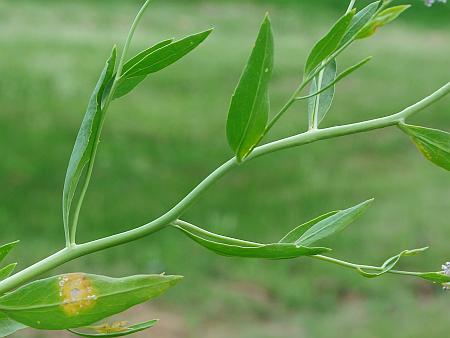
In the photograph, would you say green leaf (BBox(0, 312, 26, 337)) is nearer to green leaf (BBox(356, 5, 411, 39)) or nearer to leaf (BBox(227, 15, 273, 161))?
leaf (BBox(227, 15, 273, 161))

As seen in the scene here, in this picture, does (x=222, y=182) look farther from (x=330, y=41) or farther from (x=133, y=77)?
(x=330, y=41)

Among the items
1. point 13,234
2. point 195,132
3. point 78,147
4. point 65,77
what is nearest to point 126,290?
point 78,147

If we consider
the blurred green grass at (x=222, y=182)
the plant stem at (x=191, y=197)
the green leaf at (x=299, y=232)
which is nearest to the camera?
the plant stem at (x=191, y=197)

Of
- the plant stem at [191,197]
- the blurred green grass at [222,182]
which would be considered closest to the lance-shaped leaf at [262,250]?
the plant stem at [191,197]

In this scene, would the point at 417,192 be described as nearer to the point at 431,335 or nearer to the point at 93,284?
the point at 431,335

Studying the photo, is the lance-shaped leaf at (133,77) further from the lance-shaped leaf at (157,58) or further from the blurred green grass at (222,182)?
the blurred green grass at (222,182)

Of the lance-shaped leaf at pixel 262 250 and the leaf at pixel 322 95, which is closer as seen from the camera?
the lance-shaped leaf at pixel 262 250

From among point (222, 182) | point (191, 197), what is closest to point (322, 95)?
point (191, 197)
